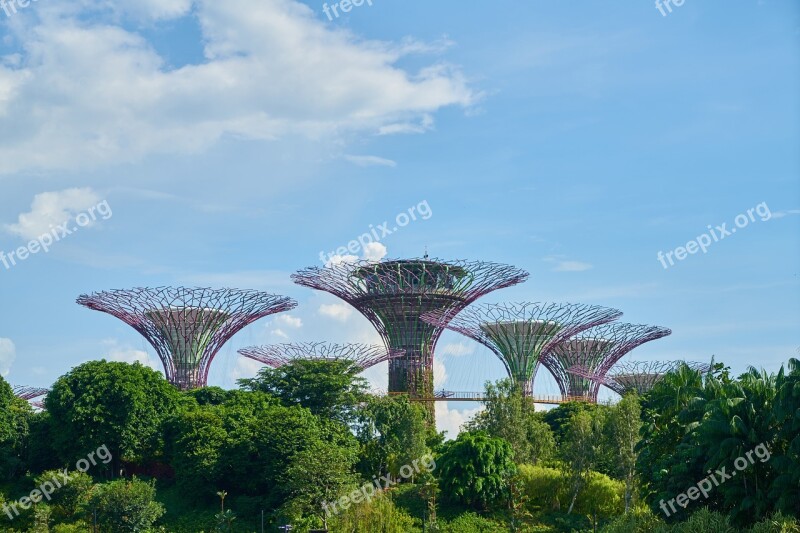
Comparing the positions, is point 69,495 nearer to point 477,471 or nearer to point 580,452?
point 477,471

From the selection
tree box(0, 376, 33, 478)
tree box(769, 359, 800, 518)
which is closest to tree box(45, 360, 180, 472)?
tree box(0, 376, 33, 478)

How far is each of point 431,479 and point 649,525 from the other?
38.8 ft

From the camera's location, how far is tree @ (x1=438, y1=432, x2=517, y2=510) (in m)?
41.1

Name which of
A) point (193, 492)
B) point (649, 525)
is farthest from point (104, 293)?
point (649, 525)

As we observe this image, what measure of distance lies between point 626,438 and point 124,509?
2208 cm

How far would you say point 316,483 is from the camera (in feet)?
125

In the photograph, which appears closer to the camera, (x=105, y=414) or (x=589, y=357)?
(x=105, y=414)

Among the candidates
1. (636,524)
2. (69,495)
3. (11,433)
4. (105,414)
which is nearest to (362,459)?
(105,414)

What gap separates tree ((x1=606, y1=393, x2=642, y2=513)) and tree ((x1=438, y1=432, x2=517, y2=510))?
4748mm

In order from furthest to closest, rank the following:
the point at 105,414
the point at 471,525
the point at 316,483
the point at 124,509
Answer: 1. the point at 105,414
2. the point at 471,525
3. the point at 316,483
4. the point at 124,509

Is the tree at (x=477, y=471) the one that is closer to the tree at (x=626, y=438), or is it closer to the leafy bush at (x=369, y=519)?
the tree at (x=626, y=438)

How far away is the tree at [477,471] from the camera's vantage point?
1619 inches

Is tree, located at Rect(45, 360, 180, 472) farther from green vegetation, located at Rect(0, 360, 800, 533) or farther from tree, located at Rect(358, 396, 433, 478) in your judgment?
tree, located at Rect(358, 396, 433, 478)

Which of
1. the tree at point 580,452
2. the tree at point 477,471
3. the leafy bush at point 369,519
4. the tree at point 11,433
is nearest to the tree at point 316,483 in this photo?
the leafy bush at point 369,519
